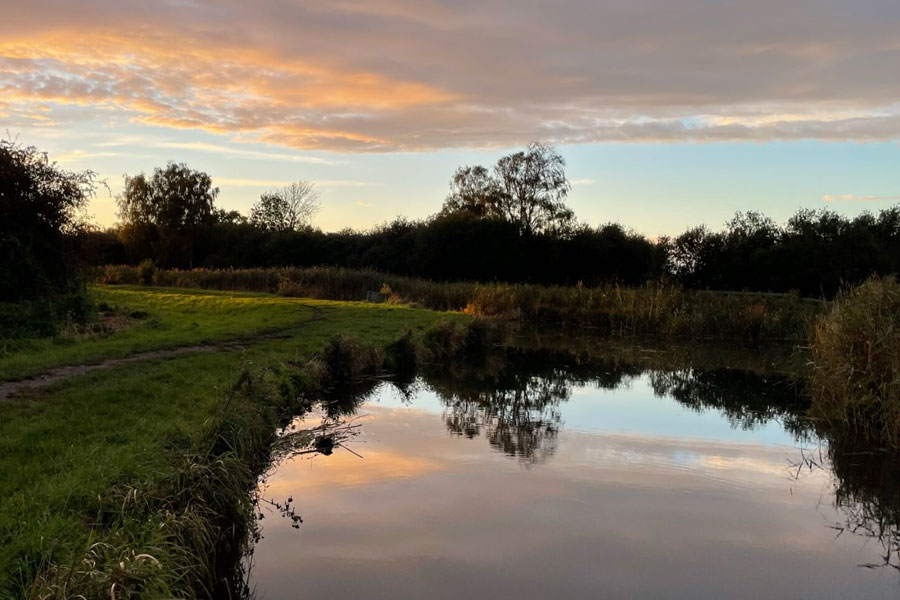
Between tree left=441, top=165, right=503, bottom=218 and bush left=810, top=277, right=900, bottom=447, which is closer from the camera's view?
bush left=810, top=277, right=900, bottom=447

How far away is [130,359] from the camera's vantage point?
10531mm

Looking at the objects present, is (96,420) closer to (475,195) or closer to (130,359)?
(130,359)

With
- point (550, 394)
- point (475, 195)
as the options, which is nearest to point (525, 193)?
point (475, 195)

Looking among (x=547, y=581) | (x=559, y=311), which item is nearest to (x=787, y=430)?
(x=547, y=581)

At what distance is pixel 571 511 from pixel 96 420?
16.5ft

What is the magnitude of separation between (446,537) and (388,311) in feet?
50.1

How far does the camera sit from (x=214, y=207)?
180 feet

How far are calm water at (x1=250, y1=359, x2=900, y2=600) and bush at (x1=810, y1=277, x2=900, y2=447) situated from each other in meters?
0.68

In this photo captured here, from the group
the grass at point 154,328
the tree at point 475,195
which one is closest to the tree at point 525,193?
the tree at point 475,195

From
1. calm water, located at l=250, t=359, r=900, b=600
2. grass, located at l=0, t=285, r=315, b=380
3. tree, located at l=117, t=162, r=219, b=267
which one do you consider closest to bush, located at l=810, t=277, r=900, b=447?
calm water, located at l=250, t=359, r=900, b=600

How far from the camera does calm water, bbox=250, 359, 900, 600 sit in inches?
217

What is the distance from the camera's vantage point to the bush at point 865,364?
9258mm

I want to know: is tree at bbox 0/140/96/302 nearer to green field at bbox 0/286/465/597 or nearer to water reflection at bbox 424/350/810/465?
green field at bbox 0/286/465/597

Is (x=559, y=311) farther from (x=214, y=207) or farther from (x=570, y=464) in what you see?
(x=214, y=207)
